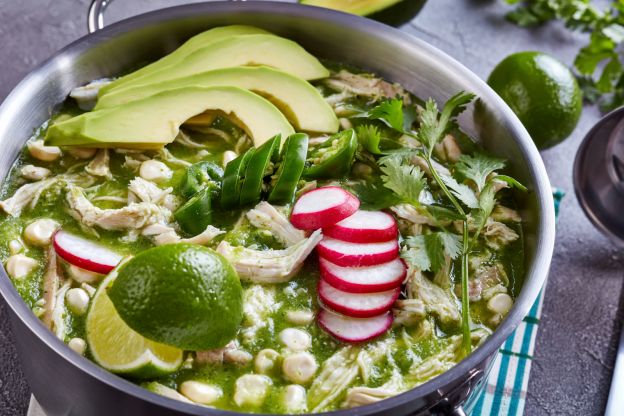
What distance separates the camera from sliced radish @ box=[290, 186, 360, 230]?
2439mm

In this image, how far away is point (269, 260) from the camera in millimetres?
2389

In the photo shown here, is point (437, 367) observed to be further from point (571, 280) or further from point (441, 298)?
point (571, 280)

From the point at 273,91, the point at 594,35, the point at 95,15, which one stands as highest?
the point at 95,15

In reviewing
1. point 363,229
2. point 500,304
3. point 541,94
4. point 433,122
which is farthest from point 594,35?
point 363,229

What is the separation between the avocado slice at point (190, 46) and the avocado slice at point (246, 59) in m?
0.04

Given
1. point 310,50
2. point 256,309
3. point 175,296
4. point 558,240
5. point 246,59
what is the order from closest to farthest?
point 175,296, point 256,309, point 246,59, point 310,50, point 558,240

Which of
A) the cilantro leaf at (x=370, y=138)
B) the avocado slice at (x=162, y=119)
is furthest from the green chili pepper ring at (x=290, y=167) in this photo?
the cilantro leaf at (x=370, y=138)

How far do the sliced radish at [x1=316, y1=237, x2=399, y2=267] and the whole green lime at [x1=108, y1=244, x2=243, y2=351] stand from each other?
43 cm

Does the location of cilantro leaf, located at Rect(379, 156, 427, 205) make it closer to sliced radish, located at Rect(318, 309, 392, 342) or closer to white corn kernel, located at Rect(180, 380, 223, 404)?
sliced radish, located at Rect(318, 309, 392, 342)

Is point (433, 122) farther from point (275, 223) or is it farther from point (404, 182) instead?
point (275, 223)

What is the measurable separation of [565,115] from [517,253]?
969 millimetres

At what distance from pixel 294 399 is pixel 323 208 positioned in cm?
60

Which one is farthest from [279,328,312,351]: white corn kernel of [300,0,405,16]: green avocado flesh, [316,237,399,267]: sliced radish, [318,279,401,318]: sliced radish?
[300,0,405,16]: green avocado flesh

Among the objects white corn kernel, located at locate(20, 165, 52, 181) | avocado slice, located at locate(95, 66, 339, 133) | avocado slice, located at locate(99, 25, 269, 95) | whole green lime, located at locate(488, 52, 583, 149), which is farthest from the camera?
whole green lime, located at locate(488, 52, 583, 149)
